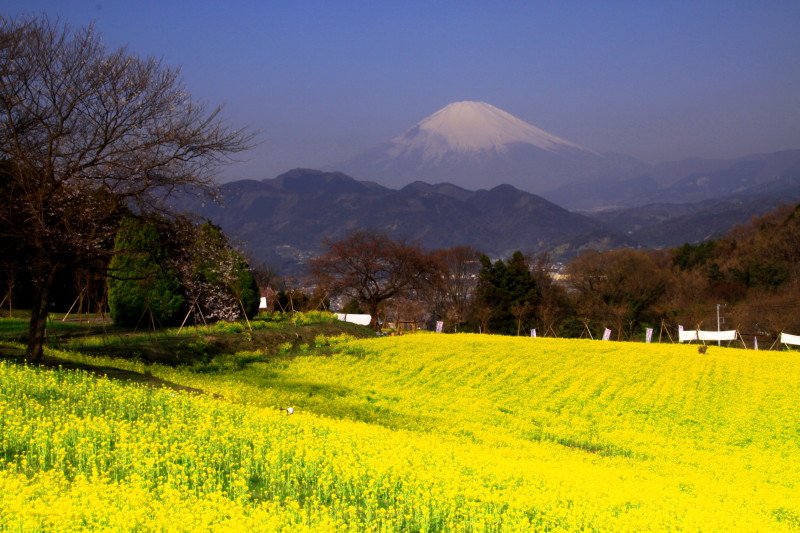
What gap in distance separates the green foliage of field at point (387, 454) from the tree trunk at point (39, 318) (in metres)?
2.17

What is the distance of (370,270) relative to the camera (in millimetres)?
63594

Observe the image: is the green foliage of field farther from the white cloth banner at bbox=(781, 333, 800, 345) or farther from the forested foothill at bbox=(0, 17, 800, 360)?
the white cloth banner at bbox=(781, 333, 800, 345)

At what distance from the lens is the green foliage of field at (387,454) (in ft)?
24.4

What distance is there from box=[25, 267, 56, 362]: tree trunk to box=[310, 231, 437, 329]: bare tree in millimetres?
42976

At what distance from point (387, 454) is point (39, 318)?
12.7m

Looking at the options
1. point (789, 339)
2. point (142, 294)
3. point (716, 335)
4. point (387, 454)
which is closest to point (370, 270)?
point (716, 335)

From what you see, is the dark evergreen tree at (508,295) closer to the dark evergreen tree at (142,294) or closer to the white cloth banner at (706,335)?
the white cloth banner at (706,335)

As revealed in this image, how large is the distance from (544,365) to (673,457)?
12.7 metres

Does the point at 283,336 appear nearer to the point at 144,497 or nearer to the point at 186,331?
the point at 186,331

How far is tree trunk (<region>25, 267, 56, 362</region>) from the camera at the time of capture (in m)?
18.0

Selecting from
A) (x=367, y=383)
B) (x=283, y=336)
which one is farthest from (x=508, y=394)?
(x=283, y=336)

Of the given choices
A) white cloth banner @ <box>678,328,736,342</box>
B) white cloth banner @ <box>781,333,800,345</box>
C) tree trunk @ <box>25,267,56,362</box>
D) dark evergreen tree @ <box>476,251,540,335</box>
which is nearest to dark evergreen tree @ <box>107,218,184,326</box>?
tree trunk @ <box>25,267,56,362</box>

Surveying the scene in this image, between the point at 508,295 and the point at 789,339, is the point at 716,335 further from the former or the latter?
the point at 508,295

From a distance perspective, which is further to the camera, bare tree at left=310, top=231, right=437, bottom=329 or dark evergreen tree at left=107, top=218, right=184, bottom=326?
bare tree at left=310, top=231, right=437, bottom=329
